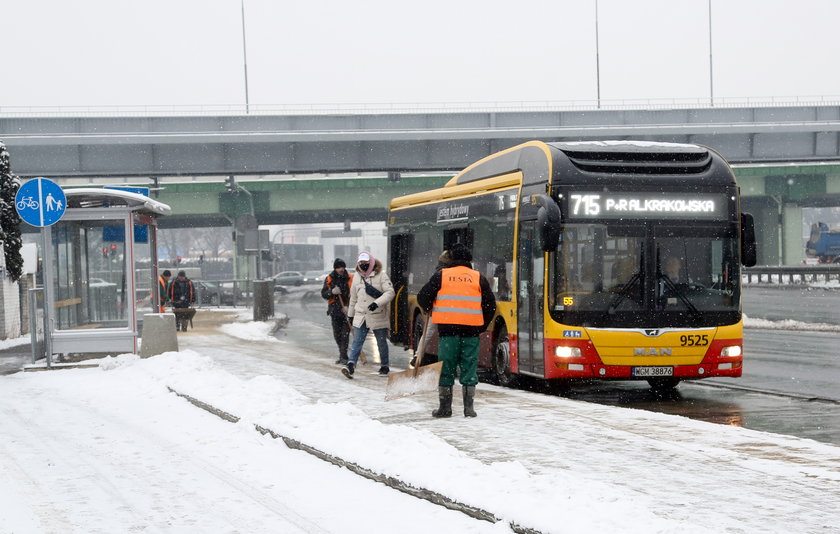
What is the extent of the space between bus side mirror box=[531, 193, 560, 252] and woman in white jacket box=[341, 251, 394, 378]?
3.42 meters

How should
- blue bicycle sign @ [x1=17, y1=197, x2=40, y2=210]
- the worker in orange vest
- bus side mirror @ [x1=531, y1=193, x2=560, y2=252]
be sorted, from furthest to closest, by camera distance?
the worker in orange vest → blue bicycle sign @ [x1=17, y1=197, x2=40, y2=210] → bus side mirror @ [x1=531, y1=193, x2=560, y2=252]

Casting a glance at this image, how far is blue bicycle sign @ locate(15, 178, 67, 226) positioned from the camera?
16688mm

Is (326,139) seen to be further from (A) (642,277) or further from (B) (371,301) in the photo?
(A) (642,277)

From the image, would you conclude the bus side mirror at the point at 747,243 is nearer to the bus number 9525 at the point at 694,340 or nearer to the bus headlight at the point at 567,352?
the bus number 9525 at the point at 694,340

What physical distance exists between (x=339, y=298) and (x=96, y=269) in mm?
4562

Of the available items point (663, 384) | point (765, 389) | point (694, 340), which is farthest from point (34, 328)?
point (765, 389)

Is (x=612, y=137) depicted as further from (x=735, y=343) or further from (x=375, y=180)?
(x=735, y=343)

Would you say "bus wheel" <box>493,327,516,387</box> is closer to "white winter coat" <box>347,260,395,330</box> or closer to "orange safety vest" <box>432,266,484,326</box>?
"white winter coat" <box>347,260,395,330</box>

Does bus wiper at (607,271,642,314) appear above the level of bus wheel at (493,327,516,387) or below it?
above

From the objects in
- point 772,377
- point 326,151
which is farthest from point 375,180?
point 772,377

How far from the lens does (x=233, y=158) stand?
132 feet

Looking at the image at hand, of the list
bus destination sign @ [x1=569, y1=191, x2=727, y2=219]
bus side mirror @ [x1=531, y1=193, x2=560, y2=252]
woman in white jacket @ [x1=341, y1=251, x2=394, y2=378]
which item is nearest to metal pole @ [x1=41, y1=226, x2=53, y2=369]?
woman in white jacket @ [x1=341, y1=251, x2=394, y2=378]

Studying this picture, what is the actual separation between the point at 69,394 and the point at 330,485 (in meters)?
7.81

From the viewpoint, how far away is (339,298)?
18.0 meters
